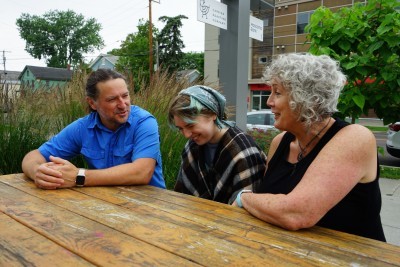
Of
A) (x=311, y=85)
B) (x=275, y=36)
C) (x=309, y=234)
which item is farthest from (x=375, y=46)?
(x=275, y=36)

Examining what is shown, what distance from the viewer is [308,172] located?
1312 millimetres

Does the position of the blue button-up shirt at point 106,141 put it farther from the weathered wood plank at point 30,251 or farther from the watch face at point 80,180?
the weathered wood plank at point 30,251

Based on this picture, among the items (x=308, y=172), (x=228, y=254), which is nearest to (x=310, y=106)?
(x=308, y=172)

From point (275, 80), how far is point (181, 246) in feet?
2.73

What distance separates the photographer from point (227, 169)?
74.4 inches

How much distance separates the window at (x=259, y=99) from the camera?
Answer: 96.5 ft

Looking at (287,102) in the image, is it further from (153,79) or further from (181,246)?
(153,79)

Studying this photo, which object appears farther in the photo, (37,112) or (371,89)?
(371,89)

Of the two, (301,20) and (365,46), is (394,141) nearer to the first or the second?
(365,46)

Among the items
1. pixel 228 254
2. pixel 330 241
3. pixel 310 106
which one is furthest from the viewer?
pixel 310 106

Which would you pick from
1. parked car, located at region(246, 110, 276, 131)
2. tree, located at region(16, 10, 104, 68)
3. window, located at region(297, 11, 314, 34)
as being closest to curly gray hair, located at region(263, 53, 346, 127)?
parked car, located at region(246, 110, 276, 131)

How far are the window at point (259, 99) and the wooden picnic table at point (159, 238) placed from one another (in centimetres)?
2842

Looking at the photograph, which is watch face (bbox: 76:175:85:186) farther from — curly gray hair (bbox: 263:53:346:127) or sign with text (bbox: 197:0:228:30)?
sign with text (bbox: 197:0:228:30)

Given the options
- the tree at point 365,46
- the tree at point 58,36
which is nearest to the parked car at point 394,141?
the tree at point 365,46
